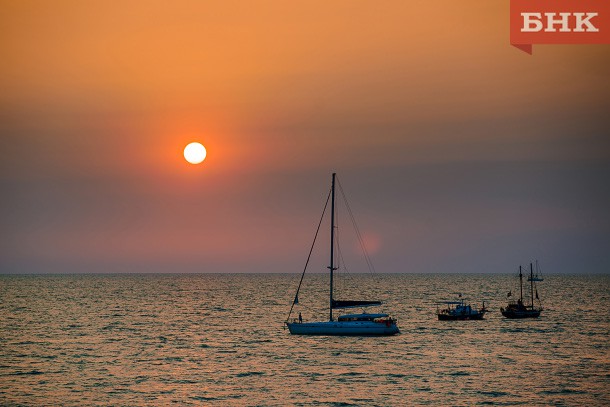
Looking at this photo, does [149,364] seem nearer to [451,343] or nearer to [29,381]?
[29,381]

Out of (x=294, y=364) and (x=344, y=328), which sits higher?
(x=344, y=328)

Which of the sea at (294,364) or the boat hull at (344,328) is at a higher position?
the boat hull at (344,328)

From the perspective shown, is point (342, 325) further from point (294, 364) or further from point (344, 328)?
point (294, 364)

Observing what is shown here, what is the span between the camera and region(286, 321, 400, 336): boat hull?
102875mm

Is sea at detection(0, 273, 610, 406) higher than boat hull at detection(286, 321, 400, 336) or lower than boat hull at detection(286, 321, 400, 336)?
lower

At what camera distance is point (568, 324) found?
133500mm

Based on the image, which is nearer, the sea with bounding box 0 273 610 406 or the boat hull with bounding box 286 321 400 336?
the sea with bounding box 0 273 610 406

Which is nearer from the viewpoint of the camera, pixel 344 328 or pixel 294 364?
pixel 294 364

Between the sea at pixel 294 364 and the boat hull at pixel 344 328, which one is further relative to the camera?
the boat hull at pixel 344 328

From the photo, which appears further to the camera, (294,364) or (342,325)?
(342,325)

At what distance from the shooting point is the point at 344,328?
4070 inches

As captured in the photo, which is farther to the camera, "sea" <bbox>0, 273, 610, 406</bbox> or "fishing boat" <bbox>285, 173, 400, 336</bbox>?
"fishing boat" <bbox>285, 173, 400, 336</bbox>

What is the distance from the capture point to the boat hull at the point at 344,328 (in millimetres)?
102875

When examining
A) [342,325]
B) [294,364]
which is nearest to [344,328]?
[342,325]
